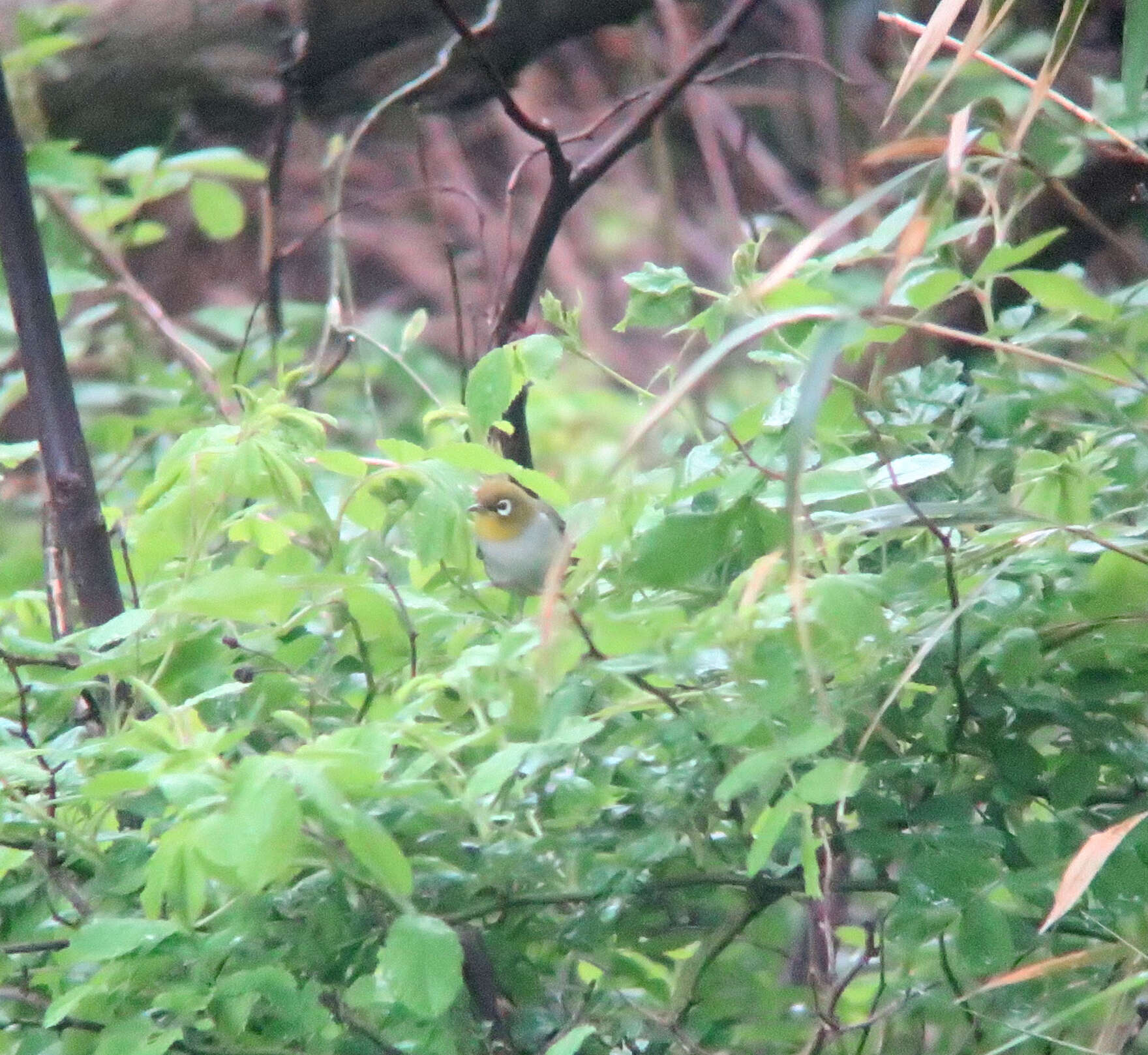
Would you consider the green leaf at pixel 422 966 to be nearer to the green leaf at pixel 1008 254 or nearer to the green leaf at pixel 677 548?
the green leaf at pixel 677 548

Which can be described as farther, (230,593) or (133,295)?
(133,295)

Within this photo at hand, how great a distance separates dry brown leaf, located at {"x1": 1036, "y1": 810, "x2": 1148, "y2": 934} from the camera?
0.69 meters

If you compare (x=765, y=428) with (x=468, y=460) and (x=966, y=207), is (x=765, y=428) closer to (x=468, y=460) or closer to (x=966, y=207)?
(x=468, y=460)

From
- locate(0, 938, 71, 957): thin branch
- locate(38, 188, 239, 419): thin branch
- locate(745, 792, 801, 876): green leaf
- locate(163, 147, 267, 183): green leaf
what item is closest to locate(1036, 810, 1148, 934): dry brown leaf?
locate(745, 792, 801, 876): green leaf

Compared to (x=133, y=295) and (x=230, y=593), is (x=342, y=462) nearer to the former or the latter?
(x=230, y=593)

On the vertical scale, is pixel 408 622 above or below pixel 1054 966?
above

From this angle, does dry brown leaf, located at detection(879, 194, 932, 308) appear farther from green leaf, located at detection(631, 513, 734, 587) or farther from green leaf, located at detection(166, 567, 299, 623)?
green leaf, located at detection(166, 567, 299, 623)

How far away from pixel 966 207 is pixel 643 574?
4.41ft

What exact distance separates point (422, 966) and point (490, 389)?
378mm

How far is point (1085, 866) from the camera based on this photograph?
0.70m

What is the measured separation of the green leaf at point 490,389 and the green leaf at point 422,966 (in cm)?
34

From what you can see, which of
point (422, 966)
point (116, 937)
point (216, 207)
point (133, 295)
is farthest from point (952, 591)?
point (216, 207)

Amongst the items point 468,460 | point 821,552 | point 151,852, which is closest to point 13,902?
point 151,852

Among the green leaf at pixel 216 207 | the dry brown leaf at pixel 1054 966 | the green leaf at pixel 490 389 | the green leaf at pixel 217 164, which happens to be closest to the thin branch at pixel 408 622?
the green leaf at pixel 490 389
